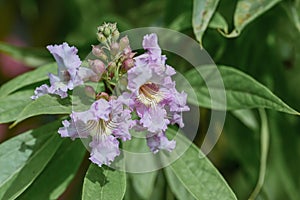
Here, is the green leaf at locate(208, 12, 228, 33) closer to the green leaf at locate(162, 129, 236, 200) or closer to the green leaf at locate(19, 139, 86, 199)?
the green leaf at locate(162, 129, 236, 200)

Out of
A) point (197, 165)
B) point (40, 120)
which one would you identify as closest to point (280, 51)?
point (197, 165)

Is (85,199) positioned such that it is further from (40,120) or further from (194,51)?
(40,120)

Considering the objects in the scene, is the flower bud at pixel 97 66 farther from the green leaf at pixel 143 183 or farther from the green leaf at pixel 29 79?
the green leaf at pixel 143 183

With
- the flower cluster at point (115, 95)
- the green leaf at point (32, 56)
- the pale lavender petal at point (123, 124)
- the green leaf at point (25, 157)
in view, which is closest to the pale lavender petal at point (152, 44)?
the flower cluster at point (115, 95)

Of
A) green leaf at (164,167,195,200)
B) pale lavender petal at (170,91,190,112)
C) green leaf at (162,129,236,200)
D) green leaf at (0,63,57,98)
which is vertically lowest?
green leaf at (164,167,195,200)

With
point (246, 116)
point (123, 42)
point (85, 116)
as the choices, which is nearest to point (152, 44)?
point (123, 42)

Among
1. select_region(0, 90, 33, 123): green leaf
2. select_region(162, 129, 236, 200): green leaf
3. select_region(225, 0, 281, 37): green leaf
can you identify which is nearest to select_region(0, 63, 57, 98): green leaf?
select_region(0, 90, 33, 123): green leaf
